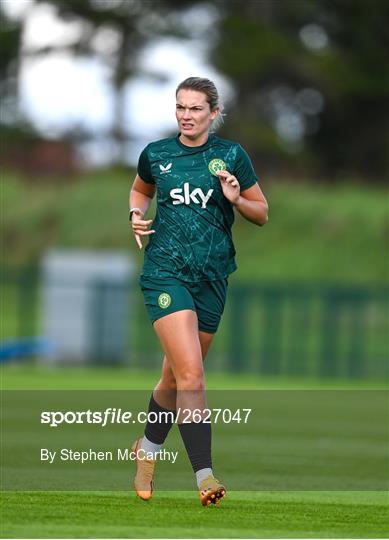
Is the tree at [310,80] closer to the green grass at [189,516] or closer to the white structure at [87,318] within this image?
the white structure at [87,318]

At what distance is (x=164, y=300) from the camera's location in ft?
23.9

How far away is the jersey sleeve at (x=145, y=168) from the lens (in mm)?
7562

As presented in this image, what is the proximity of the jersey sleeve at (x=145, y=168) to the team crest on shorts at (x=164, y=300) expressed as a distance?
69 centimetres

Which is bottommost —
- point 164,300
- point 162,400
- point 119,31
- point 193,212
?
point 162,400

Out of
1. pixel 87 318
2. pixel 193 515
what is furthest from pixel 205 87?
pixel 87 318

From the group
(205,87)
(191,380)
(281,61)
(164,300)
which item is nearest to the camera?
(191,380)

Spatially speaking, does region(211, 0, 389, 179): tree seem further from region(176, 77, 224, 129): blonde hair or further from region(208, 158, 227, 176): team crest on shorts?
region(208, 158, 227, 176): team crest on shorts

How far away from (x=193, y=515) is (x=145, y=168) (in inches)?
72.5

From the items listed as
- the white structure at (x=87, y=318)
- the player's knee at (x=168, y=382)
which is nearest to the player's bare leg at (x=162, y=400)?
the player's knee at (x=168, y=382)

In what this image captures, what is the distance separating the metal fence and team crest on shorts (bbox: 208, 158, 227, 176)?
58.5 feet

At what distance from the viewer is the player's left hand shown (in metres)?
7.21

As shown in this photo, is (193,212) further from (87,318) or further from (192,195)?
(87,318)

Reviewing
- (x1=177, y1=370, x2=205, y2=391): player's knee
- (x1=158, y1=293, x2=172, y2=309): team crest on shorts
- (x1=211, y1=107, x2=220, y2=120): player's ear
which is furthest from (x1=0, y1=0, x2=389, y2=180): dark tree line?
(x1=177, y1=370, x2=205, y2=391): player's knee

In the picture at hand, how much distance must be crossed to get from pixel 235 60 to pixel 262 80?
2584mm
